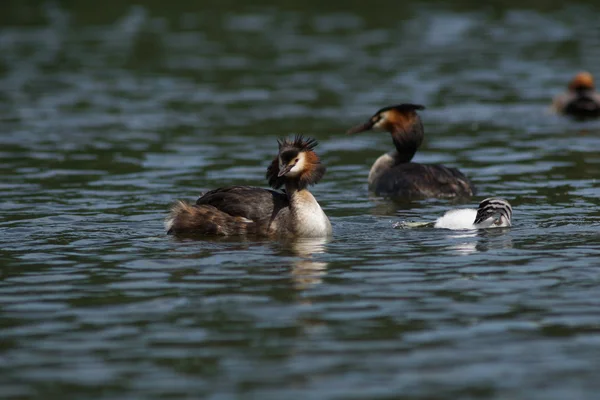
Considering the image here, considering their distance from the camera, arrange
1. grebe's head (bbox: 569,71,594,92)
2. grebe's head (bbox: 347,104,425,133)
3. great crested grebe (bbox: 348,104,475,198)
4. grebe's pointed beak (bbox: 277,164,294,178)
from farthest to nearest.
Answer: grebe's head (bbox: 569,71,594,92) < grebe's head (bbox: 347,104,425,133) < great crested grebe (bbox: 348,104,475,198) < grebe's pointed beak (bbox: 277,164,294,178)

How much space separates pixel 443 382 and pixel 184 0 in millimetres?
35033

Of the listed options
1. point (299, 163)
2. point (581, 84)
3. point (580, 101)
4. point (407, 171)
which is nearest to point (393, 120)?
point (407, 171)

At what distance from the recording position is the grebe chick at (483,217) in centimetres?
1342

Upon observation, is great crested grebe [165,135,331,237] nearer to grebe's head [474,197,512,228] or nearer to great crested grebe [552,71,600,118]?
grebe's head [474,197,512,228]

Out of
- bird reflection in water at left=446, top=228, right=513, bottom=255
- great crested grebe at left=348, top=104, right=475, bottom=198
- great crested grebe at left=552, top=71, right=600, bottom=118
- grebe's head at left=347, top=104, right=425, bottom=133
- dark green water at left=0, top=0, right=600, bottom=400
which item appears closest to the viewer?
dark green water at left=0, top=0, right=600, bottom=400

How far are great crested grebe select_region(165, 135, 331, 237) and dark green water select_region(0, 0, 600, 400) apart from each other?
322mm

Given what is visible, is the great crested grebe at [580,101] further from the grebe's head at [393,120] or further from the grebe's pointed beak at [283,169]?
the grebe's pointed beak at [283,169]

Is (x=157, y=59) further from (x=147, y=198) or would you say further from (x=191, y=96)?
(x=147, y=198)

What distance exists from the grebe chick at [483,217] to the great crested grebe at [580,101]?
10162 mm

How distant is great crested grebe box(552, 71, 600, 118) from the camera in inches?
918

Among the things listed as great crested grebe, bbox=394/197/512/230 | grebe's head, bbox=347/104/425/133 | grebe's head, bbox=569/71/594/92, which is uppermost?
grebe's head, bbox=569/71/594/92

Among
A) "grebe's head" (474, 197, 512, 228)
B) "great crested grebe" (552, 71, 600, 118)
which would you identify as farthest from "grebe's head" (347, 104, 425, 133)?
"great crested grebe" (552, 71, 600, 118)

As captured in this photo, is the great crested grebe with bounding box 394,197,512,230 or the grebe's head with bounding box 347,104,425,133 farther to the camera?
the grebe's head with bounding box 347,104,425,133

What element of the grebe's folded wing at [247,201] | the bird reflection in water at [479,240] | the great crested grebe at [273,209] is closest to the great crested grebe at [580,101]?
the bird reflection in water at [479,240]
